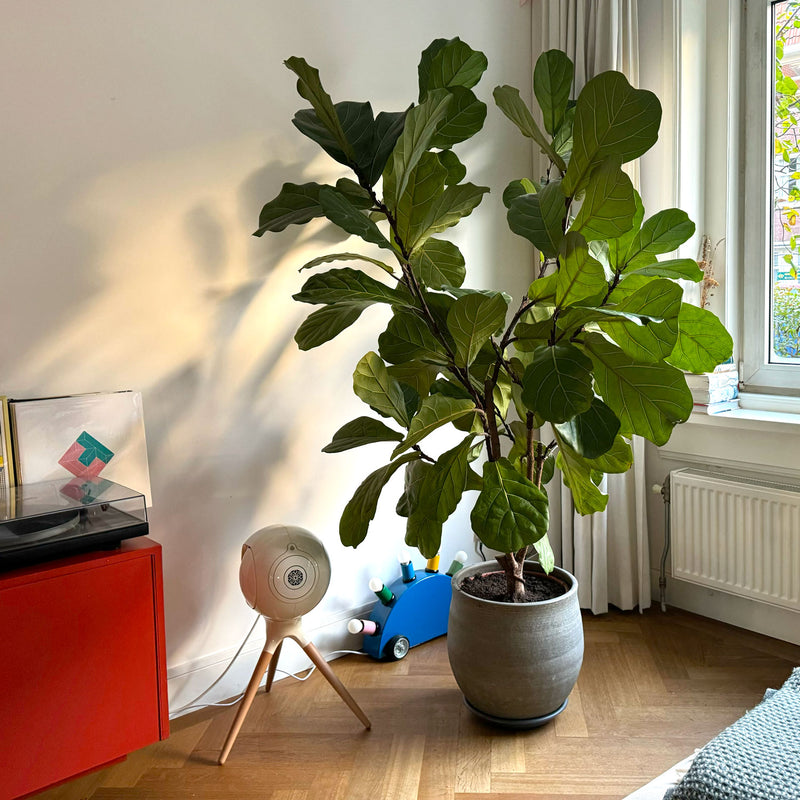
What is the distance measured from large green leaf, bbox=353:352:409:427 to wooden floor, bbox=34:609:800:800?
89 centimetres

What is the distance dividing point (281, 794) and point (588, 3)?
8.88 ft

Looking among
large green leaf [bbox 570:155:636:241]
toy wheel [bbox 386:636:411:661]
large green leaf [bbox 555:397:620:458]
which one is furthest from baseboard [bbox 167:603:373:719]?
large green leaf [bbox 570:155:636:241]

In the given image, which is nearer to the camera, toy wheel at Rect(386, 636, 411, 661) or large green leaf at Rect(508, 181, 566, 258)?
large green leaf at Rect(508, 181, 566, 258)

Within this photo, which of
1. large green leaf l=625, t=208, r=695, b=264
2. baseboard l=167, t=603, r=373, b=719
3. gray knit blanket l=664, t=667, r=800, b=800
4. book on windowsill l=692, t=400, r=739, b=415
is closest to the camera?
gray knit blanket l=664, t=667, r=800, b=800

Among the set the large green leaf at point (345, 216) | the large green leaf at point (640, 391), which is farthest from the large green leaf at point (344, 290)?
the large green leaf at point (640, 391)

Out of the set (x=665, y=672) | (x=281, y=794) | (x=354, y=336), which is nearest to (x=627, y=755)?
(x=665, y=672)

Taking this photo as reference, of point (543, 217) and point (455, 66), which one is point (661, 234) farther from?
point (455, 66)

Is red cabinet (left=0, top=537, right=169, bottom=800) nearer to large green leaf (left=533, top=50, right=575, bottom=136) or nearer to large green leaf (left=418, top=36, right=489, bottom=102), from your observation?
large green leaf (left=418, top=36, right=489, bottom=102)

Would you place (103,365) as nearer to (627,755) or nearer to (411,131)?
(411,131)

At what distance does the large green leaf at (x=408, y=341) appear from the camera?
6.59ft

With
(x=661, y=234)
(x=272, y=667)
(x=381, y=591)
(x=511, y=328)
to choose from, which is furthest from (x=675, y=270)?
(x=272, y=667)

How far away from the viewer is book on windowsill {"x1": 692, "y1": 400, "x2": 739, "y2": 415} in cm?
275

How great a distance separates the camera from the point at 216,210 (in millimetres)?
2320

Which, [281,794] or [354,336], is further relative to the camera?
[354,336]
